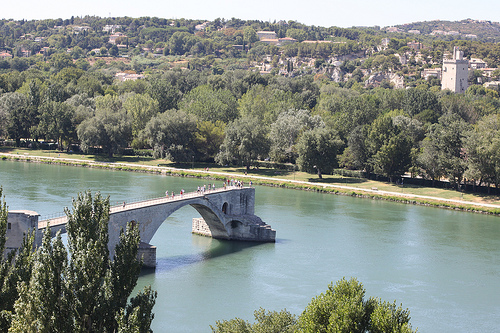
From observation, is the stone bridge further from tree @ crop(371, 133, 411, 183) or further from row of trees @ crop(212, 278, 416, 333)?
tree @ crop(371, 133, 411, 183)

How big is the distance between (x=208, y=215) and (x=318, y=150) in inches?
1345

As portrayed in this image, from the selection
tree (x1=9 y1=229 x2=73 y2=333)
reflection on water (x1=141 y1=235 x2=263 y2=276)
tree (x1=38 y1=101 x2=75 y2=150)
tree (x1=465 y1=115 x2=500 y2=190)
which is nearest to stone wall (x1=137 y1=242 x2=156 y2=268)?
reflection on water (x1=141 y1=235 x2=263 y2=276)

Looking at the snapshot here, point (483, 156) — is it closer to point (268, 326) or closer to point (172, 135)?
point (172, 135)

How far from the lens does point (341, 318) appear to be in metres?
23.6

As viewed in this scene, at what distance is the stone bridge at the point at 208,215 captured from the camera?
40406mm

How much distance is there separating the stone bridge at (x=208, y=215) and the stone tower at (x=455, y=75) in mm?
127091

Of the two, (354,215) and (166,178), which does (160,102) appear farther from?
(354,215)

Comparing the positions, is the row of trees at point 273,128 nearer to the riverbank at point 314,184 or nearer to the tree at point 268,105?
the tree at point 268,105

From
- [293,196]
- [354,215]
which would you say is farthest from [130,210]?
[293,196]

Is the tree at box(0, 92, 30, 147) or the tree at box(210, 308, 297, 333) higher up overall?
the tree at box(0, 92, 30, 147)

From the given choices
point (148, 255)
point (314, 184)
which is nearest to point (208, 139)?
point (314, 184)

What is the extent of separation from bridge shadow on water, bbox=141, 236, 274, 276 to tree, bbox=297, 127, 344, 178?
1315 inches

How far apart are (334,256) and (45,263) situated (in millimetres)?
28138

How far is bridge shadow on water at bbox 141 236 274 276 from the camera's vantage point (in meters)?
41.3
